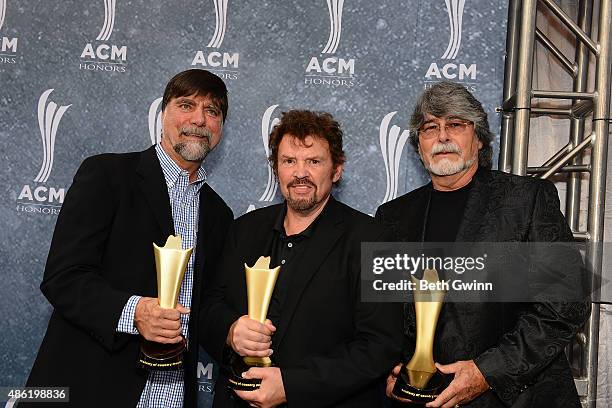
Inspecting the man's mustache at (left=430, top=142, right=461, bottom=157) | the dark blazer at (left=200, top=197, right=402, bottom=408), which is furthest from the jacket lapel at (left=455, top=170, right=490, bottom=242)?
Result: the dark blazer at (left=200, top=197, right=402, bottom=408)

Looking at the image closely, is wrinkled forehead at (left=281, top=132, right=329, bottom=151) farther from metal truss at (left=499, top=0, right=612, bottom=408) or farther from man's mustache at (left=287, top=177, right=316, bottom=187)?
metal truss at (left=499, top=0, right=612, bottom=408)

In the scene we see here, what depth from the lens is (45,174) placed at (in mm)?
2830

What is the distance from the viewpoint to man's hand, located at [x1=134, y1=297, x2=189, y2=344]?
1.60 m

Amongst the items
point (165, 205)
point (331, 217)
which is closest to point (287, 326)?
point (331, 217)

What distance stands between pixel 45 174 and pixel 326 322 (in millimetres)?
1756

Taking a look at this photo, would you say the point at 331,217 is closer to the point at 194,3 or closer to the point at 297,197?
the point at 297,197

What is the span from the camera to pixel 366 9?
269cm

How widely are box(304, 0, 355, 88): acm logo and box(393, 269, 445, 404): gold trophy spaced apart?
1.27 meters

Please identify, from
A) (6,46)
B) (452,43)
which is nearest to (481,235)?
(452,43)

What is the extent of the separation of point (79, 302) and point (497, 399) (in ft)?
4.06

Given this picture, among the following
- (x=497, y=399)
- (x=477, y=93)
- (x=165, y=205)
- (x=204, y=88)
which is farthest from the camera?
(x=477, y=93)

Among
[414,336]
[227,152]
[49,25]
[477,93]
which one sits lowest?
[414,336]

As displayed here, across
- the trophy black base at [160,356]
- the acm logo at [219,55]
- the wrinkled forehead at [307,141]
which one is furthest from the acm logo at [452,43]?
the trophy black base at [160,356]

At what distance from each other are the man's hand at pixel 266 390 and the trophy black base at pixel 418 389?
0.31m
